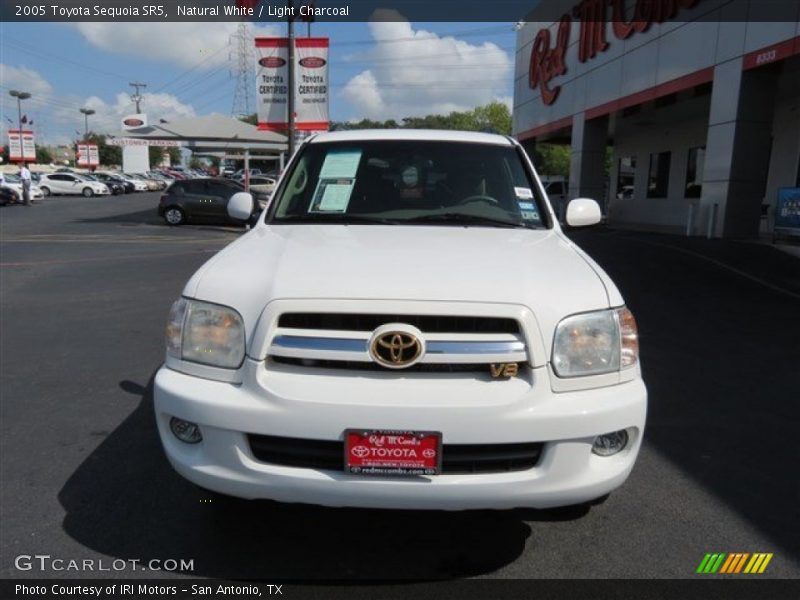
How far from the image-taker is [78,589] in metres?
2.53

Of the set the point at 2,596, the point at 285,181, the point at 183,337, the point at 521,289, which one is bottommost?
the point at 2,596

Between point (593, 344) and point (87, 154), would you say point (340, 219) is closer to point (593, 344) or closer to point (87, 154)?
point (593, 344)

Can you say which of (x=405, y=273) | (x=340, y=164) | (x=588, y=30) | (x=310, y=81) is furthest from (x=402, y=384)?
(x=588, y=30)

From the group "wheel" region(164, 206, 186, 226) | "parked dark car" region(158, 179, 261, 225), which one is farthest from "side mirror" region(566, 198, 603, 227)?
"wheel" region(164, 206, 186, 226)

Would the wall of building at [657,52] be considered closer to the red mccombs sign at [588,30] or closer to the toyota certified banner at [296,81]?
the red mccombs sign at [588,30]

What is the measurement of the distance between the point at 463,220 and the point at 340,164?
36.4 inches

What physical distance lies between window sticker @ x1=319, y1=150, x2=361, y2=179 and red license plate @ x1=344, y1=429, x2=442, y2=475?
205cm

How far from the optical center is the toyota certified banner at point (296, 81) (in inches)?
715

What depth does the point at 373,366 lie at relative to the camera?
2.34 m

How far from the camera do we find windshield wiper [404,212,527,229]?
11.5 ft

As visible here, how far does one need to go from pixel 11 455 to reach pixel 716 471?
3946mm

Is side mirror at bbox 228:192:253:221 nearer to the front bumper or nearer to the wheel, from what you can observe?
the front bumper

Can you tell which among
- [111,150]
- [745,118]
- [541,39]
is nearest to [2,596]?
[745,118]

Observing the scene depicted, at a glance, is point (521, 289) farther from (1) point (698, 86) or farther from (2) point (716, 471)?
(1) point (698, 86)
